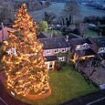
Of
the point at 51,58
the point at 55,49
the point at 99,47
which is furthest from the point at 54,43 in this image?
the point at 99,47

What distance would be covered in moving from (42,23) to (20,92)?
26.4 meters

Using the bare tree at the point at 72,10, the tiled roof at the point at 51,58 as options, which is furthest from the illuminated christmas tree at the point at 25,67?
the bare tree at the point at 72,10

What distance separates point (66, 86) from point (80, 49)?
11.0 metres

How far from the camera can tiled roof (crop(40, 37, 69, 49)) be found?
4100cm

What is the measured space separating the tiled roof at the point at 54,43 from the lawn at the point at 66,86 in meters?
4.10

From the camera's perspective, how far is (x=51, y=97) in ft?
103

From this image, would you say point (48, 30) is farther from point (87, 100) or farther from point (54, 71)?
point (87, 100)

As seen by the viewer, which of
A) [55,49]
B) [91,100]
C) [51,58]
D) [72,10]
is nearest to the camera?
[91,100]

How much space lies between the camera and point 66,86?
112 ft

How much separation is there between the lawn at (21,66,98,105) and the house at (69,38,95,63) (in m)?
2.68

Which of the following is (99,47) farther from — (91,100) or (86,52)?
(91,100)

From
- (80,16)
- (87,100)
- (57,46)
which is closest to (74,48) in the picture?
(57,46)

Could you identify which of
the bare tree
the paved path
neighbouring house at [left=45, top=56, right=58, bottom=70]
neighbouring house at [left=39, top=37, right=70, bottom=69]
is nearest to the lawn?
the paved path

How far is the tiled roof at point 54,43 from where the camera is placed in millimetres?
41000
